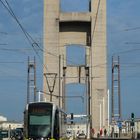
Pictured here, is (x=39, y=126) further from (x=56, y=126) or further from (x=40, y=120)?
(x=56, y=126)

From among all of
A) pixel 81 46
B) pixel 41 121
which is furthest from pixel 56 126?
pixel 81 46

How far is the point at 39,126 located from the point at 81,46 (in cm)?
5814

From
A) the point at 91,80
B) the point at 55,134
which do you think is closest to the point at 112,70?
the point at 91,80

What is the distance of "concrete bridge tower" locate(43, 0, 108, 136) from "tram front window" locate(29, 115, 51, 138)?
173ft

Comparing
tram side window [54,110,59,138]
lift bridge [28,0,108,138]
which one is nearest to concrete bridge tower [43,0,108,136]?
lift bridge [28,0,108,138]

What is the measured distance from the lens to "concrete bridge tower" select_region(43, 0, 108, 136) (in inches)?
3669

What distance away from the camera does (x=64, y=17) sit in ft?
316

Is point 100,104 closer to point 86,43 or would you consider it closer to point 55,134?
point 86,43

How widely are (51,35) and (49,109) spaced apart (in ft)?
185

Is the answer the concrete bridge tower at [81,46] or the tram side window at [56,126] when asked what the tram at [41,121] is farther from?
the concrete bridge tower at [81,46]

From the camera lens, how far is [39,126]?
39.3 meters

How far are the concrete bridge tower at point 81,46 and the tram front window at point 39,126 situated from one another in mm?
52594

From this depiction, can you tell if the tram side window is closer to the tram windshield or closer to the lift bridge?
the tram windshield

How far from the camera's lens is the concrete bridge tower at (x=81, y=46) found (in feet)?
A: 306
